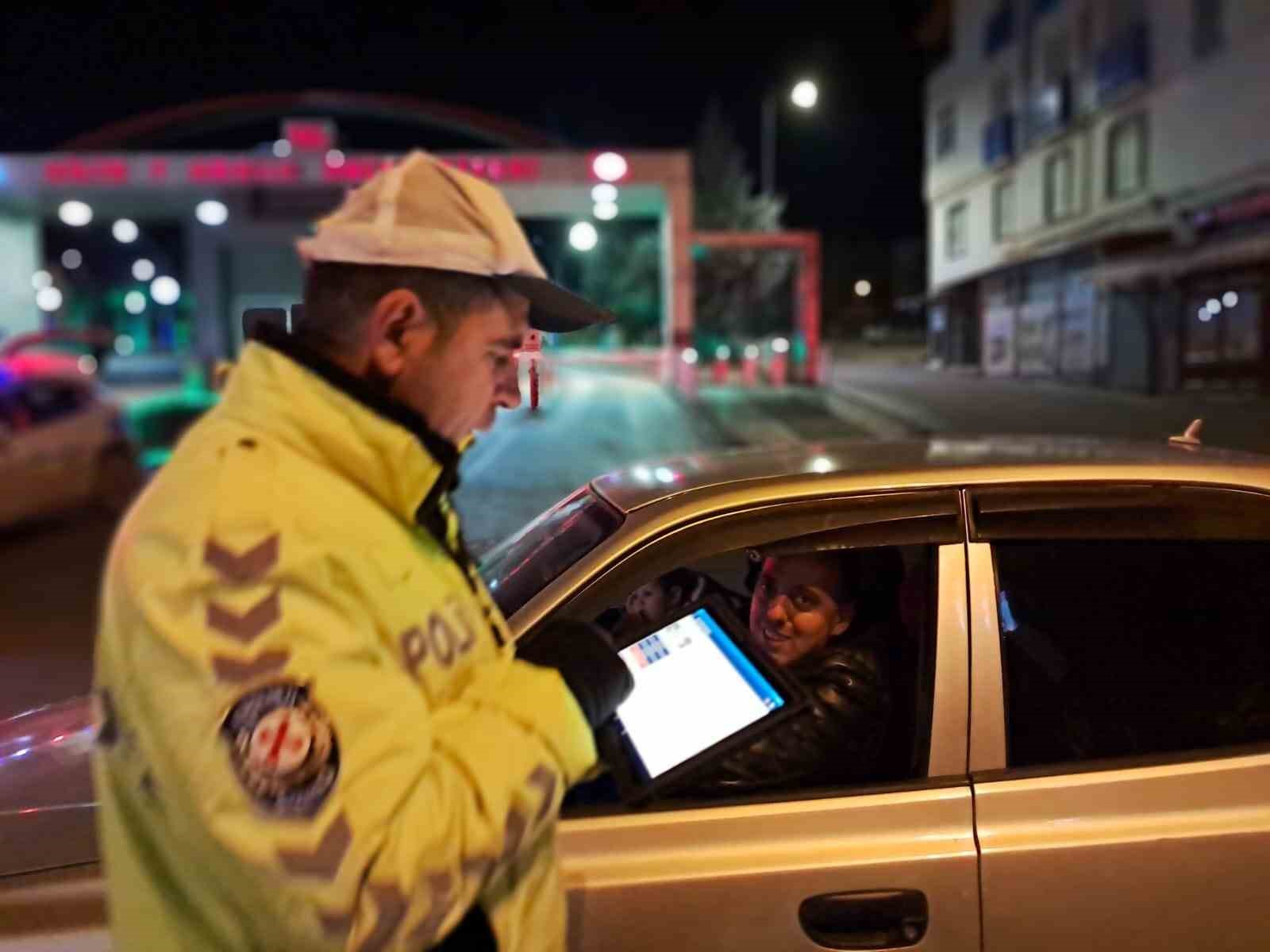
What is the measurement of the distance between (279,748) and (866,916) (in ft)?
3.84

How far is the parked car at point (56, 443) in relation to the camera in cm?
1007

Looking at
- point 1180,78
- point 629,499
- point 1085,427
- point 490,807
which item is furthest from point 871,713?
point 1180,78

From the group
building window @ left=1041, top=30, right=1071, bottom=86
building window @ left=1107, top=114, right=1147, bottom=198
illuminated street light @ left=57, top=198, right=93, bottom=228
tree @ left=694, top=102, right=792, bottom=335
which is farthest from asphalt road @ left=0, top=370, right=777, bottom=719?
tree @ left=694, top=102, right=792, bottom=335

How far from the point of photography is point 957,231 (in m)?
40.6

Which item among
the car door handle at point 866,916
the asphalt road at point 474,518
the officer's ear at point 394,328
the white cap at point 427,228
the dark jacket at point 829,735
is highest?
the white cap at point 427,228

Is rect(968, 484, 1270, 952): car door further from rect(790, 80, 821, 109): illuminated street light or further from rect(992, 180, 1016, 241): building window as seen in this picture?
rect(992, 180, 1016, 241): building window

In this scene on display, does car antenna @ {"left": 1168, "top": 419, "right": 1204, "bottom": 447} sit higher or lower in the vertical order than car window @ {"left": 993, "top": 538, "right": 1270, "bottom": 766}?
higher

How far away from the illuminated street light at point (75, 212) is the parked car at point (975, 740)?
2659 centimetres

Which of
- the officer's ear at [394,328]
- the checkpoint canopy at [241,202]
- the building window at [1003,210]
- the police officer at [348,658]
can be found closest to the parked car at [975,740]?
the police officer at [348,658]

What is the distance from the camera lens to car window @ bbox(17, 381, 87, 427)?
34.3ft

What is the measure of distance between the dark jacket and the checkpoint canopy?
15878 mm

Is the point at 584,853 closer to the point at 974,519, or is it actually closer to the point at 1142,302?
the point at 974,519

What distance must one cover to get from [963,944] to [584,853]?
635 millimetres

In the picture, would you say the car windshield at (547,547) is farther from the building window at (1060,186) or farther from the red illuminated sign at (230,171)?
the building window at (1060,186)
